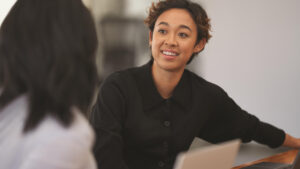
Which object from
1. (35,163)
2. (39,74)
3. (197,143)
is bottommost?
(197,143)

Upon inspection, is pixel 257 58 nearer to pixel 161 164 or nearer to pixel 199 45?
pixel 199 45

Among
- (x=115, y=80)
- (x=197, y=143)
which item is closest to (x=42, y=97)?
(x=115, y=80)

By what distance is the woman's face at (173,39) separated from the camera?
150cm

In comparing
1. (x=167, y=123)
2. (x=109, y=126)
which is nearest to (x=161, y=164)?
(x=167, y=123)

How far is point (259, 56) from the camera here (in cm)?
202

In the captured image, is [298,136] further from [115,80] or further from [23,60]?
[23,60]

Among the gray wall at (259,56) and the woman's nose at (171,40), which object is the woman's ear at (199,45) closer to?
the woman's nose at (171,40)

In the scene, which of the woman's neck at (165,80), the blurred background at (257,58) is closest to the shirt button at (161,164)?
the woman's neck at (165,80)

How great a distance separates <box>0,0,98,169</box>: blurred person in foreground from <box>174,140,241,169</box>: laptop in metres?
0.22

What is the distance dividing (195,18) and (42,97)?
94 cm

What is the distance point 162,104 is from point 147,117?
0.28 feet

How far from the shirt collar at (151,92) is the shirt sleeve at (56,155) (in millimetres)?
740

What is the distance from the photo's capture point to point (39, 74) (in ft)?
2.38

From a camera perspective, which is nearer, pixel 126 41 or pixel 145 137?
pixel 145 137
